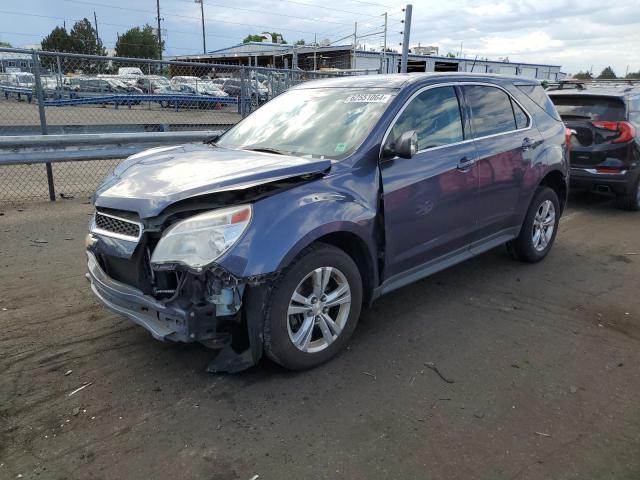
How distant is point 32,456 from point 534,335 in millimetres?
3399

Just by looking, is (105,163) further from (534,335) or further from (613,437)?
(613,437)

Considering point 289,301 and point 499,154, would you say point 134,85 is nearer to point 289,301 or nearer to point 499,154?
point 499,154

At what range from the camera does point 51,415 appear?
2.93m

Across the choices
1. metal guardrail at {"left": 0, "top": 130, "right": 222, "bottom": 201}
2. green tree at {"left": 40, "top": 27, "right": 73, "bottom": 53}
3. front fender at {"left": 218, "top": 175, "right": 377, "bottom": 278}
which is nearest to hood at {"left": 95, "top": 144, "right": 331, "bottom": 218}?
front fender at {"left": 218, "top": 175, "right": 377, "bottom": 278}

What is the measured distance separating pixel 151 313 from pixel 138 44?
76.1 meters

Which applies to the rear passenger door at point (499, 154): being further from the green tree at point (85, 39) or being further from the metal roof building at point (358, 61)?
the green tree at point (85, 39)

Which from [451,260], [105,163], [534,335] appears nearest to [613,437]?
[534,335]

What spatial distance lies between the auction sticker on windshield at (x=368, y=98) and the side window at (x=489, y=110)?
1019mm

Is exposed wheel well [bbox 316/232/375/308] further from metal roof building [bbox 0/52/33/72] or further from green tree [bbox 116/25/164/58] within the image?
green tree [bbox 116/25/164/58]

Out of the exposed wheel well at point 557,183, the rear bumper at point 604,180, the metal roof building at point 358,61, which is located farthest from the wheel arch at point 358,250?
the metal roof building at point 358,61

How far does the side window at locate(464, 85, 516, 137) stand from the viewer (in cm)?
463

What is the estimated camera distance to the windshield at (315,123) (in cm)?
382

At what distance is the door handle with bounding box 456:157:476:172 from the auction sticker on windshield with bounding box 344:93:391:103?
833 millimetres

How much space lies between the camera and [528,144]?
5121 millimetres
